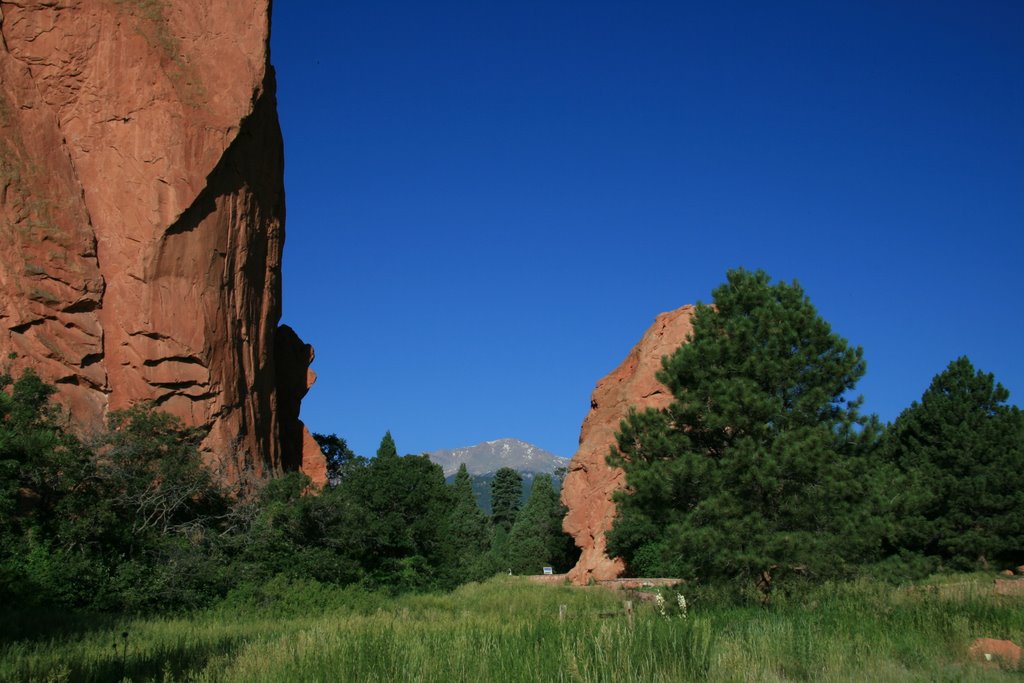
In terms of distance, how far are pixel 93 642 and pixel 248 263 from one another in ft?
57.6

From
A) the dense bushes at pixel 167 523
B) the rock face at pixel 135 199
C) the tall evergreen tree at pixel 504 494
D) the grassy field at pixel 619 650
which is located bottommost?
the grassy field at pixel 619 650

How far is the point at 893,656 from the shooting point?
1021 cm

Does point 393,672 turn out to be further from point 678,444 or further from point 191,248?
point 191,248

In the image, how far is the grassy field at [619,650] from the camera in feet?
29.2

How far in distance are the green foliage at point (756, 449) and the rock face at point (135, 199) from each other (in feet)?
49.0

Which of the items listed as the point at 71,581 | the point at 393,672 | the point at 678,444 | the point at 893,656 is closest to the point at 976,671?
the point at 893,656

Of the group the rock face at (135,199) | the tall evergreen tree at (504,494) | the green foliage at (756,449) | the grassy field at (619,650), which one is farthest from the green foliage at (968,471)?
the tall evergreen tree at (504,494)

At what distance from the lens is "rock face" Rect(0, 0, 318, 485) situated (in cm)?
2491

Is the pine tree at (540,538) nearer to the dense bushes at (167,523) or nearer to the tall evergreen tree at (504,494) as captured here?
the tall evergreen tree at (504,494)

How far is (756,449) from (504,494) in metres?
82.0

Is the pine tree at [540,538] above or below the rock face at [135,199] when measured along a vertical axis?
below

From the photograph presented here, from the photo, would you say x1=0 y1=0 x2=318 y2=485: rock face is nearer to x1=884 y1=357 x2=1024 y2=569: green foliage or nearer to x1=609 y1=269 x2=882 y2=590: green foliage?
x1=609 y1=269 x2=882 y2=590: green foliage

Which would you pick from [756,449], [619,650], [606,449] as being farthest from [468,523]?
[619,650]

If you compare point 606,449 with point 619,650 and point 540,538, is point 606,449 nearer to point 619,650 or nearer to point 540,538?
point 540,538
